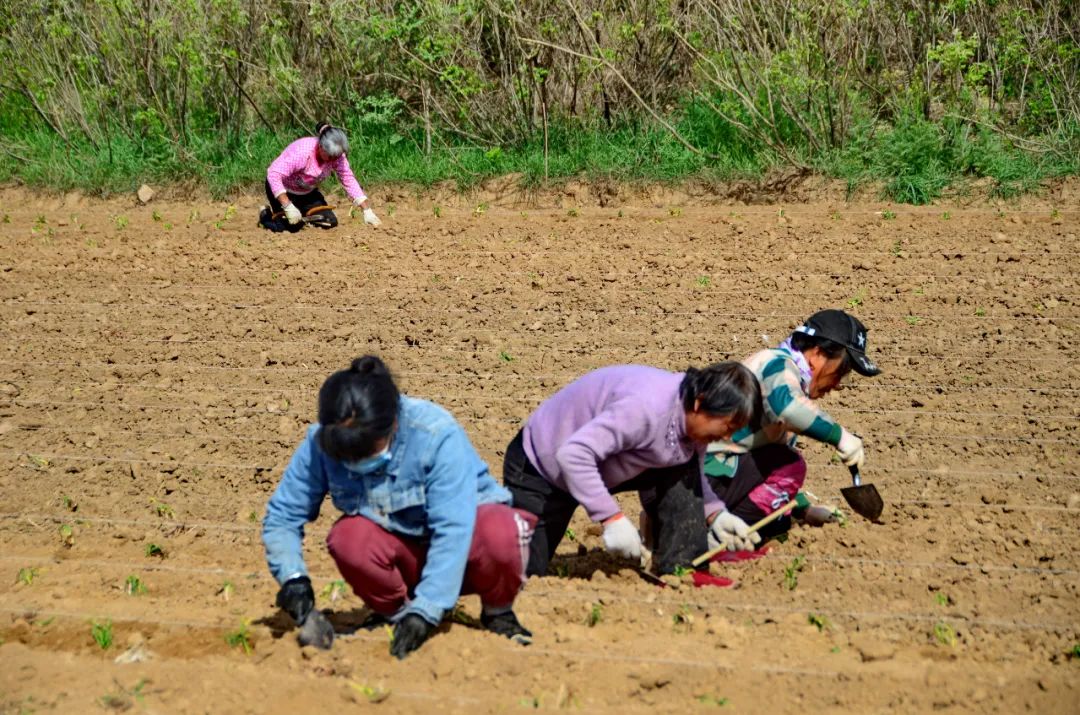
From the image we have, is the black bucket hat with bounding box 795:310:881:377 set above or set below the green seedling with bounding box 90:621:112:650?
above

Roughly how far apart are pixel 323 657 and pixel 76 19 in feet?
30.8

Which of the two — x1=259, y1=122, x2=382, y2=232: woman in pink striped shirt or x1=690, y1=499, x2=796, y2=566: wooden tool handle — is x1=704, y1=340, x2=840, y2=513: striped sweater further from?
x1=259, y1=122, x2=382, y2=232: woman in pink striped shirt

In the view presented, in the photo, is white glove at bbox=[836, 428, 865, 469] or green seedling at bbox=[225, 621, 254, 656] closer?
green seedling at bbox=[225, 621, 254, 656]

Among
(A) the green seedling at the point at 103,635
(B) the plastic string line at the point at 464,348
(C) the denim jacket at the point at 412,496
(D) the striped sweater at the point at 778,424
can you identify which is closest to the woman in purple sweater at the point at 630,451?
(D) the striped sweater at the point at 778,424

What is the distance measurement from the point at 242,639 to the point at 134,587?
2.91 feet

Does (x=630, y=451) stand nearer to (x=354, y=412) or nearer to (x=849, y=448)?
(x=849, y=448)

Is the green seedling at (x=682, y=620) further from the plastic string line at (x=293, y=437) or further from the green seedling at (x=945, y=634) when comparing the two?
the plastic string line at (x=293, y=437)

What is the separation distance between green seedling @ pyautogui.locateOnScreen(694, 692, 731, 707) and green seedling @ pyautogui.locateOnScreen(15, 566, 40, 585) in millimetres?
2493

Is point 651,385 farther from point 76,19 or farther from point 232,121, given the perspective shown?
point 76,19

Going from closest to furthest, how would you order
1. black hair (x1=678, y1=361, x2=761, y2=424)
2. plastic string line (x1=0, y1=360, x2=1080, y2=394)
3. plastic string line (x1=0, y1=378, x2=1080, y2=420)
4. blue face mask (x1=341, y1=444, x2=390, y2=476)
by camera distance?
1. blue face mask (x1=341, y1=444, x2=390, y2=476)
2. black hair (x1=678, y1=361, x2=761, y2=424)
3. plastic string line (x1=0, y1=378, x2=1080, y2=420)
4. plastic string line (x1=0, y1=360, x2=1080, y2=394)

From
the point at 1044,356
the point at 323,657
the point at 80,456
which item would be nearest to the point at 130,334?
the point at 80,456

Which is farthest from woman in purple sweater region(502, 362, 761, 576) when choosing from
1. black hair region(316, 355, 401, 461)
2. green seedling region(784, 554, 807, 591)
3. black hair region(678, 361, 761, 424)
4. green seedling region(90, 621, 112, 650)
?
green seedling region(90, 621, 112, 650)

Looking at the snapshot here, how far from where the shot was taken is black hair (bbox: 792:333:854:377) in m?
4.41

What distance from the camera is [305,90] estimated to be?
1132 cm
